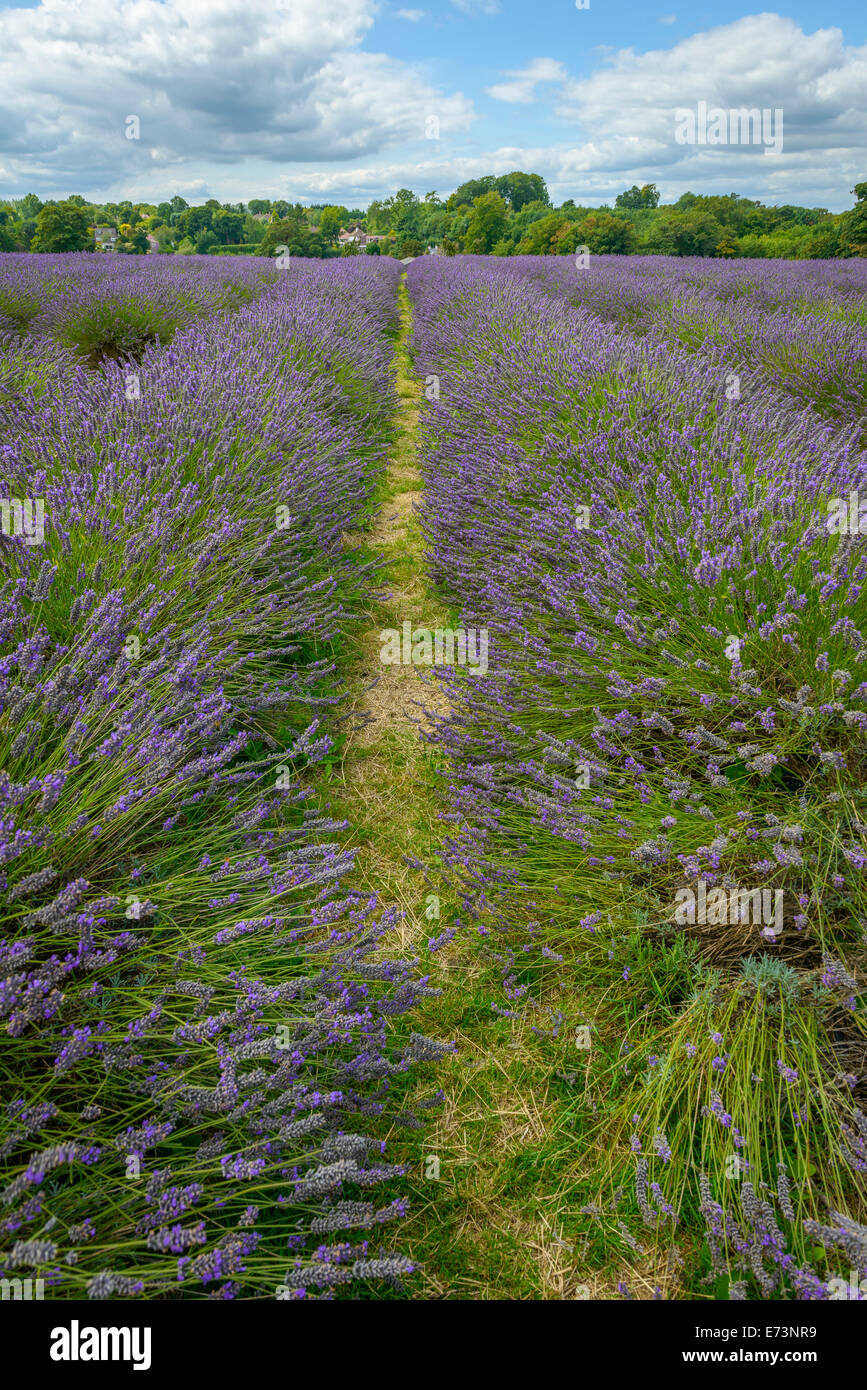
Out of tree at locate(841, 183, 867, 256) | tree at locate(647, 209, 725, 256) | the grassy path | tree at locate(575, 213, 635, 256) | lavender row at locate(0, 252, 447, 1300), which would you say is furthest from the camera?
tree at locate(575, 213, 635, 256)

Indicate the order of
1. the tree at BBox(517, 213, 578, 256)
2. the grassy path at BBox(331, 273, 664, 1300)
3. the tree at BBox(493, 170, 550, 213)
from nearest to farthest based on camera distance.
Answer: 1. the grassy path at BBox(331, 273, 664, 1300)
2. the tree at BBox(517, 213, 578, 256)
3. the tree at BBox(493, 170, 550, 213)

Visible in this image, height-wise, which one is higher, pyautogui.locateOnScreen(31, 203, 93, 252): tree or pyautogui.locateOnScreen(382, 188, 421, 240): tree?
pyautogui.locateOnScreen(382, 188, 421, 240): tree

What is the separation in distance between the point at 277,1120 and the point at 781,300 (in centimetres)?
1065

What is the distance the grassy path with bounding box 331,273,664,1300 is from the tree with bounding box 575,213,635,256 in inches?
1130

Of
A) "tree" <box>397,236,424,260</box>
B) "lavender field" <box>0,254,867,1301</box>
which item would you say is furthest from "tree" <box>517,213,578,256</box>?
"lavender field" <box>0,254,867,1301</box>

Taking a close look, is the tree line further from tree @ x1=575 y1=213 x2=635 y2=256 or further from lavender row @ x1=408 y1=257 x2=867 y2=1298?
lavender row @ x1=408 y1=257 x2=867 y2=1298

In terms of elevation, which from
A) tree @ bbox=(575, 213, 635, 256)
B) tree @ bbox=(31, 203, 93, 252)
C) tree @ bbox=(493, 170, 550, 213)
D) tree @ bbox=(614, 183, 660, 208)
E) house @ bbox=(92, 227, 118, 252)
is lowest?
tree @ bbox=(31, 203, 93, 252)

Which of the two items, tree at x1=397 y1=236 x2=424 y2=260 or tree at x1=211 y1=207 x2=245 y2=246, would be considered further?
tree at x1=211 y1=207 x2=245 y2=246

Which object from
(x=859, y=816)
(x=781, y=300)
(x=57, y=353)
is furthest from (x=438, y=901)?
(x=781, y=300)

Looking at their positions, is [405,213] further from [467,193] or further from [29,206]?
[29,206]

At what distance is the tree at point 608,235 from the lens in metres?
25.0

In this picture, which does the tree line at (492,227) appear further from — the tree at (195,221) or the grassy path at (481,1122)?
the grassy path at (481,1122)

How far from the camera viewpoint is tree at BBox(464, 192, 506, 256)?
123 feet

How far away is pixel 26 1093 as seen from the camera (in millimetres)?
1112
